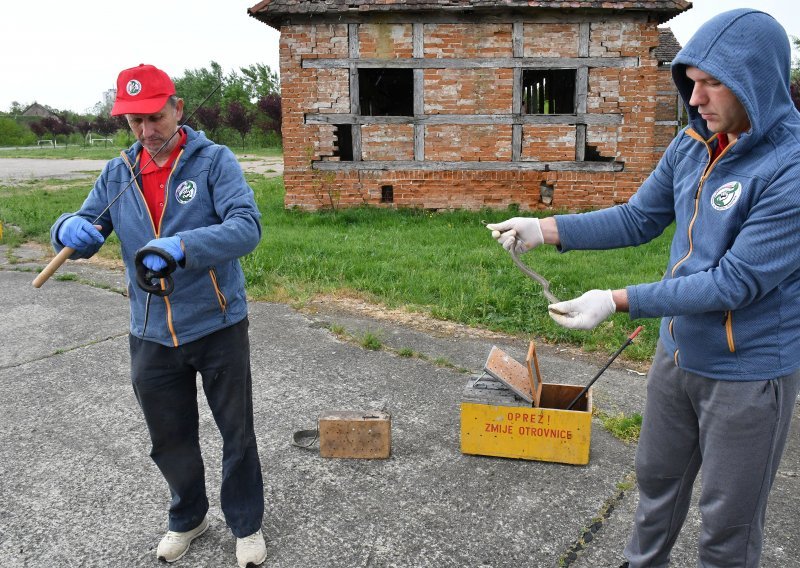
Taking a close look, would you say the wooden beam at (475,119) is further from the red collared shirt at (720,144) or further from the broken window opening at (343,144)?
the red collared shirt at (720,144)

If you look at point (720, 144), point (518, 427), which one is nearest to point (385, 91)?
point (518, 427)

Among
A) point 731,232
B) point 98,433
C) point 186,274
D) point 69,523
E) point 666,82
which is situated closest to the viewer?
point 731,232

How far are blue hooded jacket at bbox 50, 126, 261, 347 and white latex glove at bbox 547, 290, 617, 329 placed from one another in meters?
1.18

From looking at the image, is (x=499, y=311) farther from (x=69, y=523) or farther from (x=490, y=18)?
(x=490, y=18)

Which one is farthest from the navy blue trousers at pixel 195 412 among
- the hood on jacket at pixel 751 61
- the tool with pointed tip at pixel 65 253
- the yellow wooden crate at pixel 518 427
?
the hood on jacket at pixel 751 61

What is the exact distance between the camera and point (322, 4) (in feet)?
35.1

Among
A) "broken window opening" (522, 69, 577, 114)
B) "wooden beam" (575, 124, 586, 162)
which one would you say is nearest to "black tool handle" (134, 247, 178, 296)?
"wooden beam" (575, 124, 586, 162)

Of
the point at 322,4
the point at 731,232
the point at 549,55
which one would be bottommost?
the point at 731,232

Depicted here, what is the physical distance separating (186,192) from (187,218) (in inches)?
4.0

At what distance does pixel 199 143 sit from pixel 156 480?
1.90 meters

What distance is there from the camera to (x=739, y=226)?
78.9 inches

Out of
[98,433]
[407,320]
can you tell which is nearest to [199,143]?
[98,433]

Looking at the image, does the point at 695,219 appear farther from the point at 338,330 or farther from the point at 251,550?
the point at 338,330

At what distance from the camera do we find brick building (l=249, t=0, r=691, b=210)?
1079 cm
